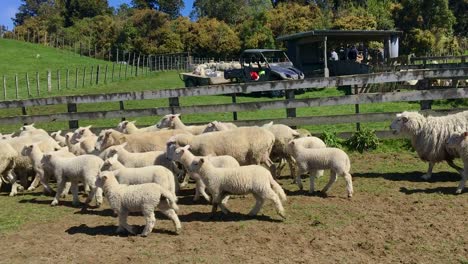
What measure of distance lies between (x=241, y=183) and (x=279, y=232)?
3.14ft

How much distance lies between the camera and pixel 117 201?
6.70 metres

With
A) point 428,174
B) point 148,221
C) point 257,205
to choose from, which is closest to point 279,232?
point 257,205

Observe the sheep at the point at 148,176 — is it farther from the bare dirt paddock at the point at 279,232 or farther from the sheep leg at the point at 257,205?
the sheep leg at the point at 257,205

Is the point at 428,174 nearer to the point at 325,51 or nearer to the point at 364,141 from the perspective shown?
the point at 364,141

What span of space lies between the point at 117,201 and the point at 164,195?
2.36 ft

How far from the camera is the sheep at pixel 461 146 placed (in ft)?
25.9

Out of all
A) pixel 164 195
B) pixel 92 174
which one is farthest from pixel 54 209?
pixel 164 195

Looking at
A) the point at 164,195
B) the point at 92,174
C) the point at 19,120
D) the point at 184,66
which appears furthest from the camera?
the point at 184,66

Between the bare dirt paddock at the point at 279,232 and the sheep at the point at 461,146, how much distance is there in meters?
0.29

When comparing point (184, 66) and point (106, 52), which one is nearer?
point (184, 66)

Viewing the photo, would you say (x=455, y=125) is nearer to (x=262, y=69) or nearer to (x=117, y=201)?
(x=117, y=201)

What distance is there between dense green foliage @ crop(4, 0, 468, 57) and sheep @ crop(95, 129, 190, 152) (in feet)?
155

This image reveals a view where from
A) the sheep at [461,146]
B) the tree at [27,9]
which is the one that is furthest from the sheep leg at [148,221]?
the tree at [27,9]

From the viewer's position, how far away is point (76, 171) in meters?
8.34
